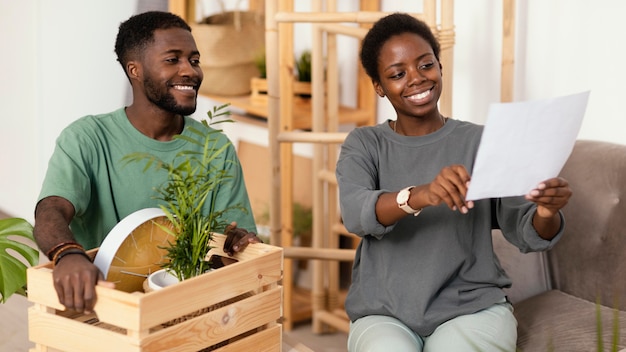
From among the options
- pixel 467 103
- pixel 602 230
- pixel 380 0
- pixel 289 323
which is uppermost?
pixel 380 0

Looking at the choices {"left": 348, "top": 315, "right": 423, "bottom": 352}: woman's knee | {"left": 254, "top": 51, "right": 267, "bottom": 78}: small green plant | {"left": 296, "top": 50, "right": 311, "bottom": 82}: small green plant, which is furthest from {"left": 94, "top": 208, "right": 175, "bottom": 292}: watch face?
{"left": 254, "top": 51, "right": 267, "bottom": 78}: small green plant

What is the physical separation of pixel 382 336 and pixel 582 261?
2.29ft

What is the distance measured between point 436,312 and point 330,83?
4.41 ft

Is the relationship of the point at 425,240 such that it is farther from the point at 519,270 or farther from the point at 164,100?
the point at 164,100

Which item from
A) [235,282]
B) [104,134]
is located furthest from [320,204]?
[235,282]

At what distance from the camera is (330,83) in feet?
10.1

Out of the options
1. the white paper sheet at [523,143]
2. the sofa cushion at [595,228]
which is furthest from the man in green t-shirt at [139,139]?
the sofa cushion at [595,228]

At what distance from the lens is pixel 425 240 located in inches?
75.4

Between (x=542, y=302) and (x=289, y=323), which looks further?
(x=289, y=323)

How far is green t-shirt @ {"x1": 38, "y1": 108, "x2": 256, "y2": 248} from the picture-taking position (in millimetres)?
1945

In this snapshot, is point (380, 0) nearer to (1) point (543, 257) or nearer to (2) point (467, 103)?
(2) point (467, 103)

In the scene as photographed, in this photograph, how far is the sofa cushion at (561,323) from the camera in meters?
1.97

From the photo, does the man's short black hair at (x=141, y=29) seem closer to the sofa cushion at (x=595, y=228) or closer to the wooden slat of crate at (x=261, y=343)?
the wooden slat of crate at (x=261, y=343)

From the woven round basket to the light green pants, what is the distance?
1.88 metres
